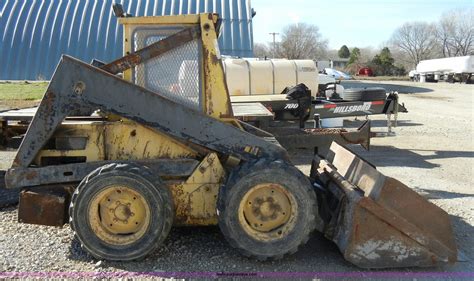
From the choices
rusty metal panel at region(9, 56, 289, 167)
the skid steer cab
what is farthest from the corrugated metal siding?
rusty metal panel at region(9, 56, 289, 167)

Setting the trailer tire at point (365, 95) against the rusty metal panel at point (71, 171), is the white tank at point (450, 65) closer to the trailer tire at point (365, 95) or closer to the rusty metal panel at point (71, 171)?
the trailer tire at point (365, 95)

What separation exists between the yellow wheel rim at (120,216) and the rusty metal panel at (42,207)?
0.37 metres

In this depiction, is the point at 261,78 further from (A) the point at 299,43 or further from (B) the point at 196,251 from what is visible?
(A) the point at 299,43

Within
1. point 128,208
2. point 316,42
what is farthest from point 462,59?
point 128,208

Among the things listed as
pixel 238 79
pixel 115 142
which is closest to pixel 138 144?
pixel 115 142

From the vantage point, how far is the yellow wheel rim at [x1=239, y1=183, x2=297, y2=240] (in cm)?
439

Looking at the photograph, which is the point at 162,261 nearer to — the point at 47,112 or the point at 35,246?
the point at 35,246

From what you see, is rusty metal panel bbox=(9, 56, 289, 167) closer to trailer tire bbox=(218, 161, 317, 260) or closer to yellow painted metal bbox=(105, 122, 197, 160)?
yellow painted metal bbox=(105, 122, 197, 160)

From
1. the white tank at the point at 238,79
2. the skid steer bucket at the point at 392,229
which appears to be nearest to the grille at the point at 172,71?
the skid steer bucket at the point at 392,229

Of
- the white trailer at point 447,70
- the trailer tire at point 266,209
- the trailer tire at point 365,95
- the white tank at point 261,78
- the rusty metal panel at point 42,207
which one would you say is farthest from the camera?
the white trailer at point 447,70

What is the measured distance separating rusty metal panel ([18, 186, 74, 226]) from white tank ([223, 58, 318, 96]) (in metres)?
7.47

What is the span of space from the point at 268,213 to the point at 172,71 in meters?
1.56

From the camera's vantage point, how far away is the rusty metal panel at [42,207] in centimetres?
446

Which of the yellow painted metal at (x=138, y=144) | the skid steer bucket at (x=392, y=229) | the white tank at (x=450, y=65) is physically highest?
the white tank at (x=450, y=65)
